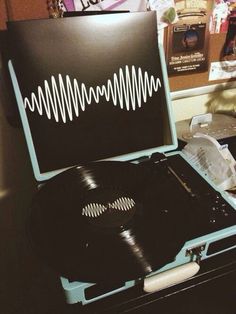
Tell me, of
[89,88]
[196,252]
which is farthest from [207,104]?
[196,252]

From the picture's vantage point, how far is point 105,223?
0.59 metres

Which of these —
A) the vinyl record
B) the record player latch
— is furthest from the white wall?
the record player latch

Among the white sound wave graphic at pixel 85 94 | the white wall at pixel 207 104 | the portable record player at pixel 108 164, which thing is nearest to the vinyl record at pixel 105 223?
the portable record player at pixel 108 164

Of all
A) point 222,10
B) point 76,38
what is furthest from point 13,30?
point 222,10

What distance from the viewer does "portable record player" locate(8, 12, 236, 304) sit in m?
0.55

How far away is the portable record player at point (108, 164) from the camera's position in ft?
1.82

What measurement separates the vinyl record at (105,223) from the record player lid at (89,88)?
0.25 feet

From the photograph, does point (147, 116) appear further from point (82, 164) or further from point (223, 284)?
point (223, 284)

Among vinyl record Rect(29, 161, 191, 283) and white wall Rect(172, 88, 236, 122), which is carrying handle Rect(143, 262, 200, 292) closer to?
vinyl record Rect(29, 161, 191, 283)

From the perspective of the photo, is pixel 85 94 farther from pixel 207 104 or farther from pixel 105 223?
pixel 207 104

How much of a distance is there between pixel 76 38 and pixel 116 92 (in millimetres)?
158

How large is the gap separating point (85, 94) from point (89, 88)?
0.06ft

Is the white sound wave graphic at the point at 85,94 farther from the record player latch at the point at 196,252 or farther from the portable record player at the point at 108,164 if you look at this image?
the record player latch at the point at 196,252

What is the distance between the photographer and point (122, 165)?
0.73 metres
